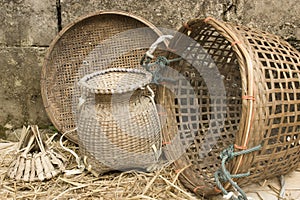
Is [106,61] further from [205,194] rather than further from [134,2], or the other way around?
[205,194]

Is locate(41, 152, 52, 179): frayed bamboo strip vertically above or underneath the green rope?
underneath

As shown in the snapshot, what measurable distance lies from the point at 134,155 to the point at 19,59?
82 cm

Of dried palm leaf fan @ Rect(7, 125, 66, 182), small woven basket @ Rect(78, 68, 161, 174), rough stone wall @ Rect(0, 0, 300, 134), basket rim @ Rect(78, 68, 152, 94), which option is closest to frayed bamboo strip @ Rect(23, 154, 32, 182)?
dried palm leaf fan @ Rect(7, 125, 66, 182)

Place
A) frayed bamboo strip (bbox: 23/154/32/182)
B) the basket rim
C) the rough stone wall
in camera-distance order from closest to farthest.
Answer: the basket rim → frayed bamboo strip (bbox: 23/154/32/182) → the rough stone wall

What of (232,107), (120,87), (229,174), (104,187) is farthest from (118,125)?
(232,107)

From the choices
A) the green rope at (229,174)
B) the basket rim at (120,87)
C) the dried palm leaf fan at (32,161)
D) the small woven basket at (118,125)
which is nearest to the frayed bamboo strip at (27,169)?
the dried palm leaf fan at (32,161)

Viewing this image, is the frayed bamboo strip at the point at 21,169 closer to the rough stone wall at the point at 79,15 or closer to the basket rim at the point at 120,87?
the basket rim at the point at 120,87

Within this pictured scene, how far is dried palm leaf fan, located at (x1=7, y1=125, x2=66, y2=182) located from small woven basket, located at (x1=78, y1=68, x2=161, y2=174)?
16cm

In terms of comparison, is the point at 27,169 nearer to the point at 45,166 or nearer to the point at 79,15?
the point at 45,166

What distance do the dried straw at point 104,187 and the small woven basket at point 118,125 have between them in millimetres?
51

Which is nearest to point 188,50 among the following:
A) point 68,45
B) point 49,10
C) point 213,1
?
point 213,1

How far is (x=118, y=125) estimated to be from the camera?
1.48 meters

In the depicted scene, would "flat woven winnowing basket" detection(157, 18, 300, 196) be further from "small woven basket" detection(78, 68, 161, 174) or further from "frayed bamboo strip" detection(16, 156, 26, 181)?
"frayed bamboo strip" detection(16, 156, 26, 181)

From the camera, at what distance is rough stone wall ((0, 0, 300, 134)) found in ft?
6.00
